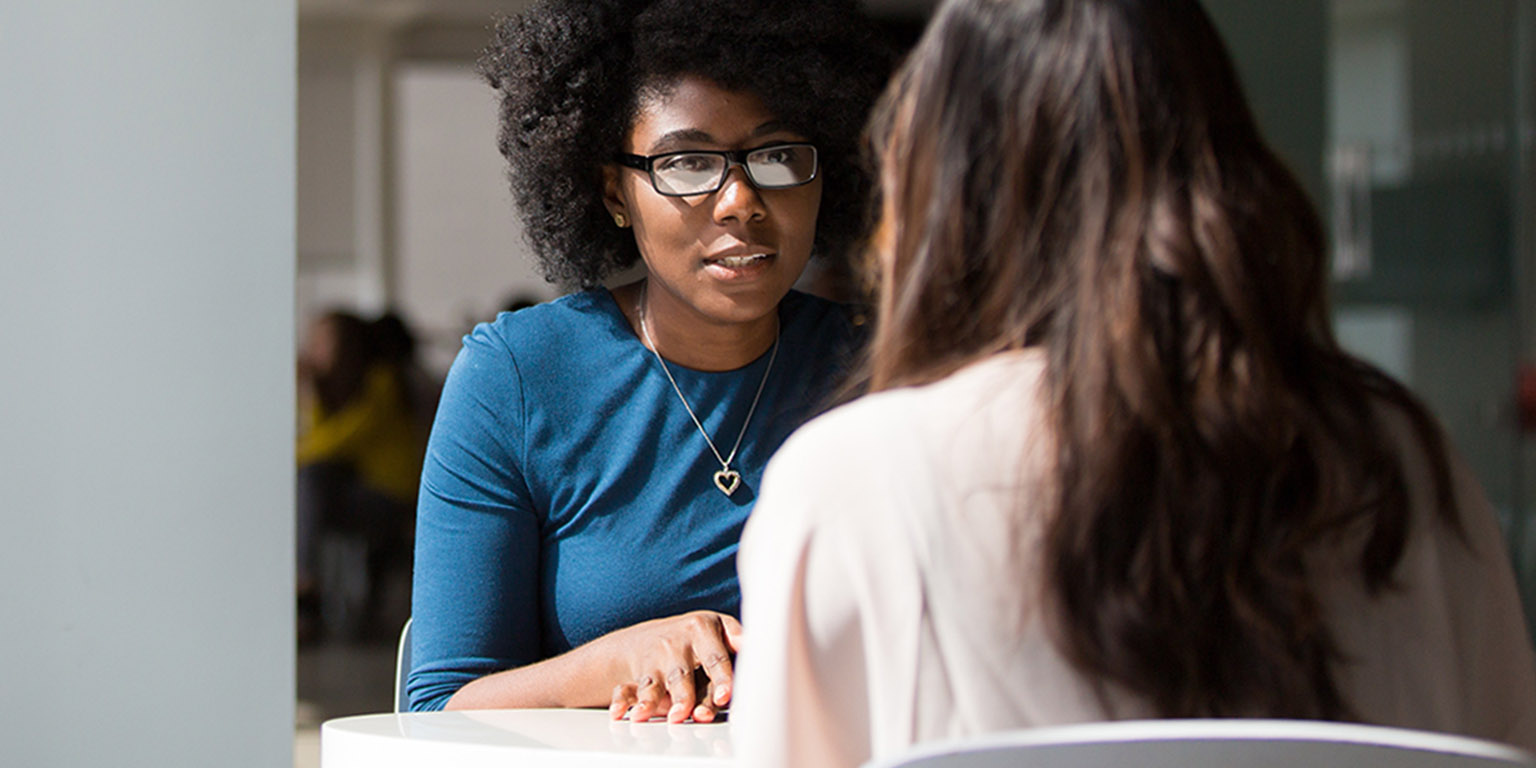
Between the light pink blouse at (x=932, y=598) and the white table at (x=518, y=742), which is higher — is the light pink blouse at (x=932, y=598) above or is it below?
above

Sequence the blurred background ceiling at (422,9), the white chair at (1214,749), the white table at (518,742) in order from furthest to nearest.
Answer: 1. the blurred background ceiling at (422,9)
2. the white table at (518,742)
3. the white chair at (1214,749)

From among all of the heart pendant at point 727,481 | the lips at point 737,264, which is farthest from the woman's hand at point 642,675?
the lips at point 737,264

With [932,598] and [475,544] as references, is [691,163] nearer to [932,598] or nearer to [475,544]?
[475,544]

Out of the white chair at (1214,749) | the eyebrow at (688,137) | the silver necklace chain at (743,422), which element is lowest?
the white chair at (1214,749)

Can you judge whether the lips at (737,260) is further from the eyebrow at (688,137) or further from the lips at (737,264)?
the eyebrow at (688,137)

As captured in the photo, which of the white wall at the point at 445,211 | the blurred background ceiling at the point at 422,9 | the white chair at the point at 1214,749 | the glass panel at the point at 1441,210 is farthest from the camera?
the white wall at the point at 445,211

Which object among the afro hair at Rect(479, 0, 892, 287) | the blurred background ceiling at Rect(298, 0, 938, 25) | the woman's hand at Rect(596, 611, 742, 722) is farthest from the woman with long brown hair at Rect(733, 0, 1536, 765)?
the blurred background ceiling at Rect(298, 0, 938, 25)

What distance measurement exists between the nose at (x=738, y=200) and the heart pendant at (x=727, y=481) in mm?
321

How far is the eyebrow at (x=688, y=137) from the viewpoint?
1747 millimetres

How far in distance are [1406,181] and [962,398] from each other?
4.41 metres

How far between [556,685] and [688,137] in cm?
68

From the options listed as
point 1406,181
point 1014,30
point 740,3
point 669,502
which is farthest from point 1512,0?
point 1014,30

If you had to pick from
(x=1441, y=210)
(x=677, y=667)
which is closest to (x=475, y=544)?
(x=677, y=667)

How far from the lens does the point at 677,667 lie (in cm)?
145
